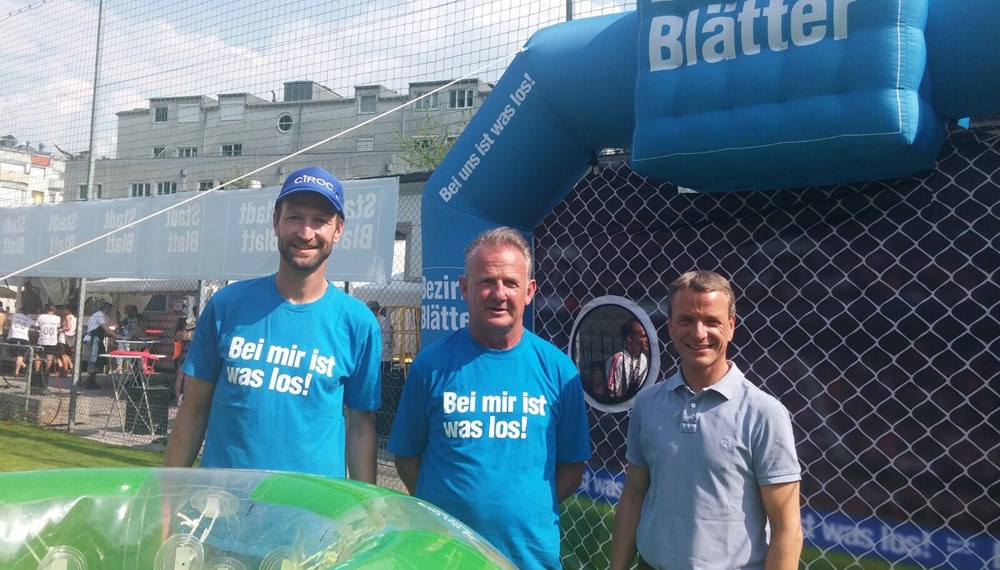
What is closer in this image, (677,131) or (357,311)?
(357,311)

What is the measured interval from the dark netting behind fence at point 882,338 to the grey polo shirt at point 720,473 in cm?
96

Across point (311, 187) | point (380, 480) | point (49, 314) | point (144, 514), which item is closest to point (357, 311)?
point (311, 187)

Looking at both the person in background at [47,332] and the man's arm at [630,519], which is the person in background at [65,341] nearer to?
the person in background at [47,332]

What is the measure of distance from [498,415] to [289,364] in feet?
2.30

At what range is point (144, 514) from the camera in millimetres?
1665

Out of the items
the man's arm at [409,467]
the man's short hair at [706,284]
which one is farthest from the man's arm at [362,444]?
the man's short hair at [706,284]

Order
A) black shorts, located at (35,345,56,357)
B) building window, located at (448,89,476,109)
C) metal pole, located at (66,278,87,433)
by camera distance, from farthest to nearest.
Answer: black shorts, located at (35,345,56,357), metal pole, located at (66,278,87,433), building window, located at (448,89,476,109)

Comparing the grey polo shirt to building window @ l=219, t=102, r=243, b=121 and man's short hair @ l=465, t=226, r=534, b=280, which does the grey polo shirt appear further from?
building window @ l=219, t=102, r=243, b=121

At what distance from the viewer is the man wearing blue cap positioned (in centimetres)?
248

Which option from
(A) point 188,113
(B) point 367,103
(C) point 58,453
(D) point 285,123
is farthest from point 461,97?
(C) point 58,453

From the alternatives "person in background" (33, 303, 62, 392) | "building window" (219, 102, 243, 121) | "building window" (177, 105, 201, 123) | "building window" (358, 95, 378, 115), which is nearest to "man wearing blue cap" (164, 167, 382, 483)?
"building window" (358, 95, 378, 115)

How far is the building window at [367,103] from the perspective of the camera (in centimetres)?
806

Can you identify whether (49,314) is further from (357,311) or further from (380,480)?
(357,311)

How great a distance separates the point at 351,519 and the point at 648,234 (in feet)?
7.71
